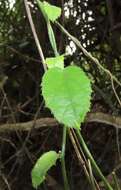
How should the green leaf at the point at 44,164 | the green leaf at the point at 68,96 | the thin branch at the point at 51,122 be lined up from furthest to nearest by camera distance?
the thin branch at the point at 51,122 → the green leaf at the point at 44,164 → the green leaf at the point at 68,96

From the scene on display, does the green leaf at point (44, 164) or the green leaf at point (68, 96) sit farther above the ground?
the green leaf at point (68, 96)

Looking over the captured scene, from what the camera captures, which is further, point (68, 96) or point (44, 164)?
point (44, 164)

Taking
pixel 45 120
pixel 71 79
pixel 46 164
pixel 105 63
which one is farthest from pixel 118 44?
pixel 71 79

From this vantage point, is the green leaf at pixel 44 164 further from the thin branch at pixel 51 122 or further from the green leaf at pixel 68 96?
the thin branch at pixel 51 122

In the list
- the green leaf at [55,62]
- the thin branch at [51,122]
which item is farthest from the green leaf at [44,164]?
the thin branch at [51,122]

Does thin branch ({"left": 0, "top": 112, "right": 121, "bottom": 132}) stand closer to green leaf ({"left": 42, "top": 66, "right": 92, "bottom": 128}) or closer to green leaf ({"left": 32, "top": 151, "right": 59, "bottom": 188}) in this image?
green leaf ({"left": 32, "top": 151, "right": 59, "bottom": 188})

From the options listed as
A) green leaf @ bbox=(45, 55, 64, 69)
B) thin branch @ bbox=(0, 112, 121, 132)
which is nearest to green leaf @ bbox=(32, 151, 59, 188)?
green leaf @ bbox=(45, 55, 64, 69)

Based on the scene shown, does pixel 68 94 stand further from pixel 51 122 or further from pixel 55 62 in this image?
pixel 51 122

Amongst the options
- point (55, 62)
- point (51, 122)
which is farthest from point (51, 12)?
point (51, 122)
